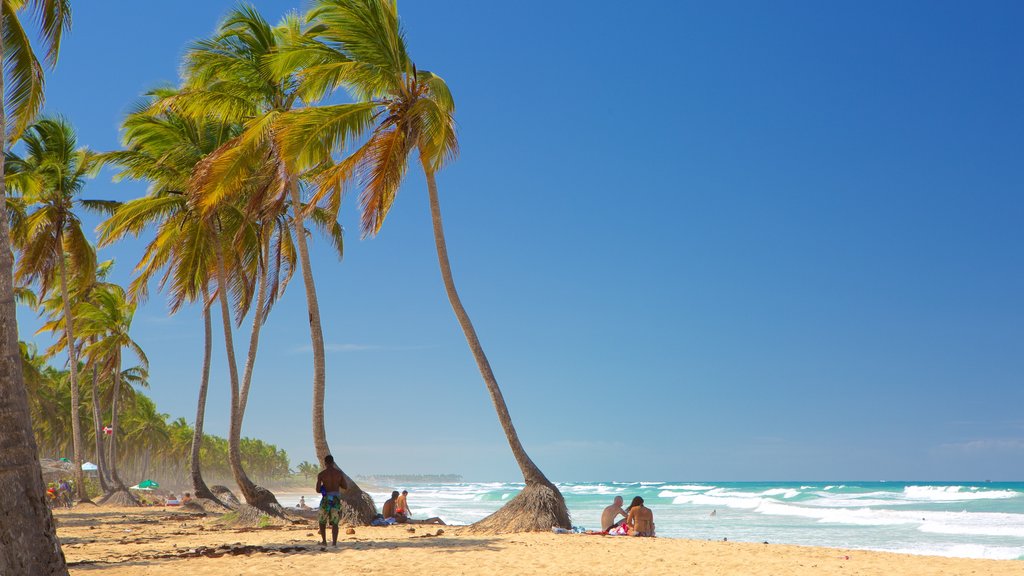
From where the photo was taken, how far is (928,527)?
104ft

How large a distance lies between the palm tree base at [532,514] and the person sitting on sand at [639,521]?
111 centimetres

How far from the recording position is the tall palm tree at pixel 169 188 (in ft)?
68.2

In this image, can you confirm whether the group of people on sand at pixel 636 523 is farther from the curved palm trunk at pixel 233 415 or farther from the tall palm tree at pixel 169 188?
the tall palm tree at pixel 169 188

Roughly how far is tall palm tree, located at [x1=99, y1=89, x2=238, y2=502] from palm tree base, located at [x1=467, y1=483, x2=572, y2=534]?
11053mm

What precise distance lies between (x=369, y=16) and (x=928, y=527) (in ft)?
92.6

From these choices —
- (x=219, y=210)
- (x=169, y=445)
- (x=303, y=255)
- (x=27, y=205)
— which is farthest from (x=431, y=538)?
(x=169, y=445)

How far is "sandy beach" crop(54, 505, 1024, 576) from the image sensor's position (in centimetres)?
1007

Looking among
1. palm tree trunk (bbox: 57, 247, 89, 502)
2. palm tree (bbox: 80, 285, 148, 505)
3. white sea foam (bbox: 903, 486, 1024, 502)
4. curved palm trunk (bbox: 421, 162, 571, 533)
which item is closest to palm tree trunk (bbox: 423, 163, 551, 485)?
curved palm trunk (bbox: 421, 162, 571, 533)

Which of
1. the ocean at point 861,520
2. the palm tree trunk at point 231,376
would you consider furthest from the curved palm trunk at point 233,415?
the ocean at point 861,520

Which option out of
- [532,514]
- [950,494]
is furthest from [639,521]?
[950,494]

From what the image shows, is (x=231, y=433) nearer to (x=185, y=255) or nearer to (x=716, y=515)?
(x=185, y=255)

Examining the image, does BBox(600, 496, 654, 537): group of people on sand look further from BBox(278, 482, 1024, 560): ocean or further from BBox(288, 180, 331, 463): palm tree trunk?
BBox(278, 482, 1024, 560): ocean

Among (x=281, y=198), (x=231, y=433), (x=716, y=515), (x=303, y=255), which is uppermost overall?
(x=281, y=198)

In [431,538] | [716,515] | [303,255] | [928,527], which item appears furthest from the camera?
[716,515]
